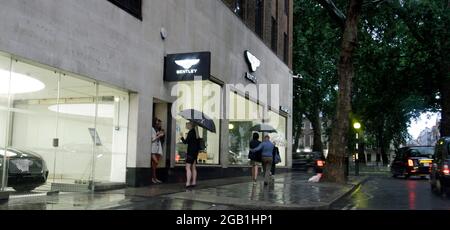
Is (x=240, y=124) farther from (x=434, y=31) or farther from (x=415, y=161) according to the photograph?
(x=434, y=31)

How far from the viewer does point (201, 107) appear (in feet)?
60.6

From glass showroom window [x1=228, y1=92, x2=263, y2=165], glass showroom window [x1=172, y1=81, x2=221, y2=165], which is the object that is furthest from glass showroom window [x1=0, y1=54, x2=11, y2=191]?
glass showroom window [x1=228, y1=92, x2=263, y2=165]

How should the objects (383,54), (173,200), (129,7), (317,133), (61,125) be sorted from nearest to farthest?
(173,200) → (61,125) → (129,7) → (383,54) → (317,133)

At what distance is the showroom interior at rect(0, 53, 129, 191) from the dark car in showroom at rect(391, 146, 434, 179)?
15354 millimetres

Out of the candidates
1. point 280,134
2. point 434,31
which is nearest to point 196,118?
point 280,134

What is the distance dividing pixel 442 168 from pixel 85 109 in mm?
9386

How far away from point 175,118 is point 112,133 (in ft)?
9.26

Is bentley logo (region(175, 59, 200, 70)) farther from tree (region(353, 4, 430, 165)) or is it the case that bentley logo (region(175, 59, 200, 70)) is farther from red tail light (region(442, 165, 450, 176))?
tree (region(353, 4, 430, 165))

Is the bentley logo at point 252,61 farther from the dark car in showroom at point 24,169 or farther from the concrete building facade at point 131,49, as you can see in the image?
the dark car in showroom at point 24,169

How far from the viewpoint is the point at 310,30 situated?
35031 mm

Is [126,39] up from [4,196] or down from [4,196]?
up

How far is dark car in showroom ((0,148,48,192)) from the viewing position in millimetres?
10438

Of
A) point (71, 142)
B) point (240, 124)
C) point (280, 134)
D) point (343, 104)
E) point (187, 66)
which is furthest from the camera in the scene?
point (280, 134)
